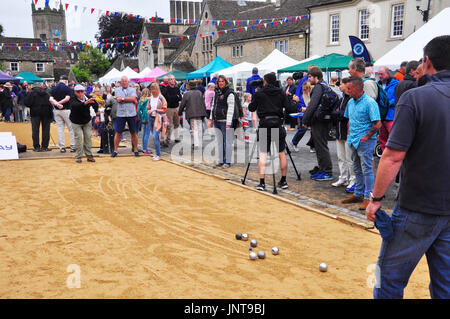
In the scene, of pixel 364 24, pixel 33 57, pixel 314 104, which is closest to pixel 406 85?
pixel 314 104

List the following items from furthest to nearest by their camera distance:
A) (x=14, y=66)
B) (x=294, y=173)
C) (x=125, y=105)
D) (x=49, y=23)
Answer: (x=49, y=23) < (x=14, y=66) < (x=125, y=105) < (x=294, y=173)

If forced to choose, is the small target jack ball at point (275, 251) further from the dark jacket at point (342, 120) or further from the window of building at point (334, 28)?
the window of building at point (334, 28)

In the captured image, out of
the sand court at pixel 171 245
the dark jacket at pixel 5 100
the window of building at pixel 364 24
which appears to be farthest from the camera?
the window of building at pixel 364 24

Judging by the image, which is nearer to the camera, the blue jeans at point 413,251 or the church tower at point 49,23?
the blue jeans at point 413,251

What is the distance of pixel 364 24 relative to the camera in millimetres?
26203

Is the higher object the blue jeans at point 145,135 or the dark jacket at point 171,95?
the dark jacket at point 171,95

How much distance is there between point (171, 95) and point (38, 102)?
4.29 metres

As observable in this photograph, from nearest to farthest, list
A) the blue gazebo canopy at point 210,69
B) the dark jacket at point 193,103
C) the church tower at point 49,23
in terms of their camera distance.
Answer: the dark jacket at point 193,103 → the blue gazebo canopy at point 210,69 → the church tower at point 49,23

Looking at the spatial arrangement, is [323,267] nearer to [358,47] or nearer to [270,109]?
[270,109]

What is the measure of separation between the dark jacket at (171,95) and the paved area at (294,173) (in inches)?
57.5

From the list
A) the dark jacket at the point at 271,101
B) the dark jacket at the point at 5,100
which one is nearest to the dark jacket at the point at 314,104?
the dark jacket at the point at 271,101

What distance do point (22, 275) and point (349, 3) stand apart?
89.9 feet

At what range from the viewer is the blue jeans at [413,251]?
2.71m

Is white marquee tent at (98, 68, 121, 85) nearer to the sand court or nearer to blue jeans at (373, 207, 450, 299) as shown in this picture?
the sand court
